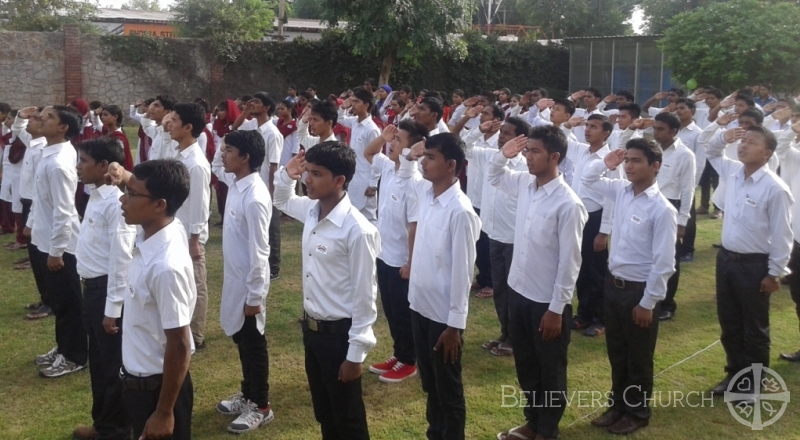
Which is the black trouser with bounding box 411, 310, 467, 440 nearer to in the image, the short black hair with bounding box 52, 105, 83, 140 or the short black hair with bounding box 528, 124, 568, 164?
the short black hair with bounding box 528, 124, 568, 164

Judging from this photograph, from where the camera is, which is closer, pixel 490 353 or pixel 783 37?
pixel 490 353

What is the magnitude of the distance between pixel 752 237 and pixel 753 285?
12.8 inches

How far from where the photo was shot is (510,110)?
39.9ft

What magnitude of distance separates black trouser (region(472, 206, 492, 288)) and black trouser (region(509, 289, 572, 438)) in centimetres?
278

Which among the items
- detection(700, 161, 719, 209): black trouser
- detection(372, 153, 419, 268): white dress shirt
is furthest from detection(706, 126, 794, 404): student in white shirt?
detection(700, 161, 719, 209): black trouser

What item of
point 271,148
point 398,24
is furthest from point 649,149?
point 398,24

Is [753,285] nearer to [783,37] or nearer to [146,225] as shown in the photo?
[146,225]

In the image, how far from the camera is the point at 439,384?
370 cm

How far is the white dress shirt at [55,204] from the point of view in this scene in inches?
190

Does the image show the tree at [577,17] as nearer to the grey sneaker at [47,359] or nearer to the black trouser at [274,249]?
the black trouser at [274,249]

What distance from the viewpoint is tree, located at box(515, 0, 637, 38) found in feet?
122

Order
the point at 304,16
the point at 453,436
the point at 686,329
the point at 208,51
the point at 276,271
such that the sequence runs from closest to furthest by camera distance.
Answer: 1. the point at 453,436
2. the point at 686,329
3. the point at 276,271
4. the point at 208,51
5. the point at 304,16

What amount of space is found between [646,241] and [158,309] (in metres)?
2.90

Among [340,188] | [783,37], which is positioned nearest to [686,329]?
[340,188]
